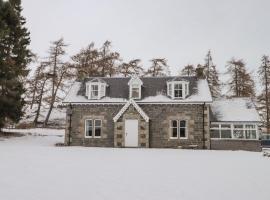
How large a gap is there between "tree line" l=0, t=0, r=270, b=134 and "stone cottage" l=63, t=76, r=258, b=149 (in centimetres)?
Result: 436

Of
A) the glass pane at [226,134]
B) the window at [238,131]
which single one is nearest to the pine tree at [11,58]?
the glass pane at [226,134]

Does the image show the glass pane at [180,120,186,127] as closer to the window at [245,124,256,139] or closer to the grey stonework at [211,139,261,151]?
the grey stonework at [211,139,261,151]

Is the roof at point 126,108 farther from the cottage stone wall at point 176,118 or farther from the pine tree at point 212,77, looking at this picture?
the pine tree at point 212,77

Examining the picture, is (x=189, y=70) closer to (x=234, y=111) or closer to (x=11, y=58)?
(x=234, y=111)

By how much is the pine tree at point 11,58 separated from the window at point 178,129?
15.5 meters

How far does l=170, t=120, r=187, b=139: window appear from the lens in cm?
2711

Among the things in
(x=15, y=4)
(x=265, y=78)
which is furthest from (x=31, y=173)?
(x=265, y=78)

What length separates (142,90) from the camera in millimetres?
29188

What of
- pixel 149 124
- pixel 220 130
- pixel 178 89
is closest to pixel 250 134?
pixel 220 130

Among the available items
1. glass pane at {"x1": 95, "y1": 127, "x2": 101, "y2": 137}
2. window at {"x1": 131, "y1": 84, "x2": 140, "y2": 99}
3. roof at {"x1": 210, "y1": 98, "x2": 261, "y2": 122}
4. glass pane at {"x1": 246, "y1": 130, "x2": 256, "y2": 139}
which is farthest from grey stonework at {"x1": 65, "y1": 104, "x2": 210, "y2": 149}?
glass pane at {"x1": 246, "y1": 130, "x2": 256, "y2": 139}

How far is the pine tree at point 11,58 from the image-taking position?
29.0m

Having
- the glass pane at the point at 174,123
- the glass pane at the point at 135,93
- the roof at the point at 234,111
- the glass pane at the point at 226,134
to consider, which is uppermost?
the glass pane at the point at 135,93

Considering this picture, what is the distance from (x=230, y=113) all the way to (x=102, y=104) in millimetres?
12101

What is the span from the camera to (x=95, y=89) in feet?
96.3
